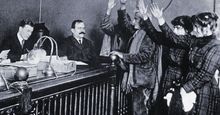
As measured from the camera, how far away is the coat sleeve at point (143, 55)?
365 cm

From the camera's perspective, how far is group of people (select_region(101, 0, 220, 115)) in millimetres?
3096

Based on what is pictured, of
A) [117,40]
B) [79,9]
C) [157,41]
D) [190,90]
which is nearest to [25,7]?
[79,9]

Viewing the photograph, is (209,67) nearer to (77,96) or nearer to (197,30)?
(197,30)

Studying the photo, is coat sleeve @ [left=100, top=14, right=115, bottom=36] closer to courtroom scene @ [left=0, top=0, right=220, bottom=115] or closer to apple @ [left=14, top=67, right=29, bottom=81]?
courtroom scene @ [left=0, top=0, right=220, bottom=115]

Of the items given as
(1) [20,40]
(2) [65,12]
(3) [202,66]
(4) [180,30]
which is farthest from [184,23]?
(2) [65,12]

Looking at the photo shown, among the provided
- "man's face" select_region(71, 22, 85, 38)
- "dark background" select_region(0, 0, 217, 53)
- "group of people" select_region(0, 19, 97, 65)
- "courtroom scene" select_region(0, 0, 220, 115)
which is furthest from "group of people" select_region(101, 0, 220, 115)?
"dark background" select_region(0, 0, 217, 53)

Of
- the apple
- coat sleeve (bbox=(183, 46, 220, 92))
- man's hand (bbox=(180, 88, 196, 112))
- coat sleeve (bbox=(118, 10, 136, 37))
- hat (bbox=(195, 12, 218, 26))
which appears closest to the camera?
the apple

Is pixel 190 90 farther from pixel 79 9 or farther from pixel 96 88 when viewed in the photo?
pixel 79 9

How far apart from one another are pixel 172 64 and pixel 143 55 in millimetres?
420

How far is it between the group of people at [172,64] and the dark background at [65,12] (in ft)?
4.66

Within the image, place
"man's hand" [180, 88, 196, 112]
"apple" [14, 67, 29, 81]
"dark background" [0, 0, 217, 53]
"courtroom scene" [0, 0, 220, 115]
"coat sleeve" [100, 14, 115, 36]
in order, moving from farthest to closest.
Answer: "dark background" [0, 0, 217, 53], "coat sleeve" [100, 14, 115, 36], "man's hand" [180, 88, 196, 112], "courtroom scene" [0, 0, 220, 115], "apple" [14, 67, 29, 81]

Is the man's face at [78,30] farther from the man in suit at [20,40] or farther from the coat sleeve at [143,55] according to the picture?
the coat sleeve at [143,55]

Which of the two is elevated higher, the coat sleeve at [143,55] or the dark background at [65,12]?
the dark background at [65,12]

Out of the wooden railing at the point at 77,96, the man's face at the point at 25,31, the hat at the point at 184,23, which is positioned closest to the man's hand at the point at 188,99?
the wooden railing at the point at 77,96
